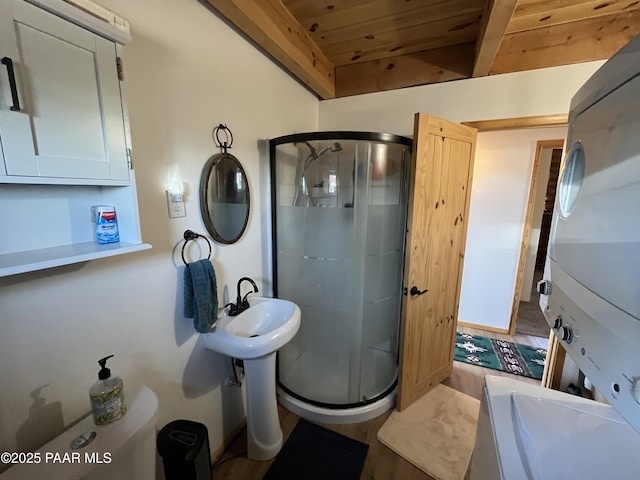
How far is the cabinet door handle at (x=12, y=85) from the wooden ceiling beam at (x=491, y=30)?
1655mm

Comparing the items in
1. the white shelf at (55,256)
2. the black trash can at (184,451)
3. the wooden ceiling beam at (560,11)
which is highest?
the wooden ceiling beam at (560,11)

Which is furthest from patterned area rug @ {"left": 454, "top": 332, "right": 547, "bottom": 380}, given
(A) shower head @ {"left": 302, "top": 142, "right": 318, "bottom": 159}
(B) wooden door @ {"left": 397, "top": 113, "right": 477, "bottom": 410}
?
(A) shower head @ {"left": 302, "top": 142, "right": 318, "bottom": 159}

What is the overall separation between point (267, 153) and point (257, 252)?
2.10 ft


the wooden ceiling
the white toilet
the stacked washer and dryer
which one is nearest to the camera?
the stacked washer and dryer

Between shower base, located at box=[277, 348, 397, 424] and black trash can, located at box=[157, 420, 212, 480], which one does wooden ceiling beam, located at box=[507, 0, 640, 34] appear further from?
black trash can, located at box=[157, 420, 212, 480]

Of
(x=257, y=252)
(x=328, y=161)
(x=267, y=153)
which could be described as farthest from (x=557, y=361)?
(x=267, y=153)

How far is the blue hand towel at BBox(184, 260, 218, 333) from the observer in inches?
49.2

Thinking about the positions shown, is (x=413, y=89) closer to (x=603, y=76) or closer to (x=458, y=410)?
(x=603, y=76)

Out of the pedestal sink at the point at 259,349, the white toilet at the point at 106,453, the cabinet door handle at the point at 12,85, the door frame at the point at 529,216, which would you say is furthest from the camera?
the door frame at the point at 529,216

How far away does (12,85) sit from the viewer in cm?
65

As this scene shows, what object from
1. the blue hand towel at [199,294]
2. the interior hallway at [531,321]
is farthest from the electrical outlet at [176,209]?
the interior hallway at [531,321]

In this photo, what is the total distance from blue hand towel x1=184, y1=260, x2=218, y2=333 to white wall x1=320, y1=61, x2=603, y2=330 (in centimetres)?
162

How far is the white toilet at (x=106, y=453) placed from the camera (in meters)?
0.76

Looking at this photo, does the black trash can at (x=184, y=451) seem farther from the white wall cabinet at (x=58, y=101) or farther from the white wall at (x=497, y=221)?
the white wall at (x=497, y=221)
